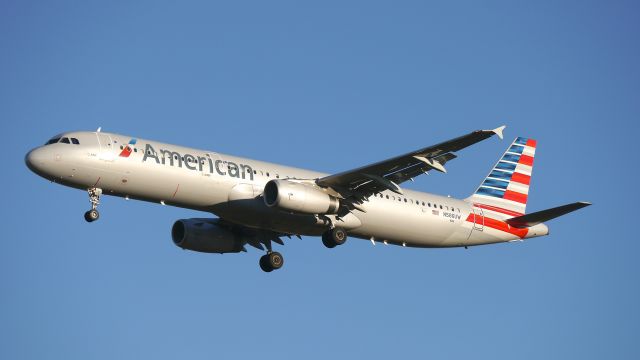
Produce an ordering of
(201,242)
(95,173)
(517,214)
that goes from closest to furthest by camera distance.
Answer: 1. (95,173)
2. (201,242)
3. (517,214)

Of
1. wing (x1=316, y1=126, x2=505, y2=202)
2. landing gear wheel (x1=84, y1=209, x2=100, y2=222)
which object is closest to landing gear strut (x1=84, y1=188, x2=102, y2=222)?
landing gear wheel (x1=84, y1=209, x2=100, y2=222)

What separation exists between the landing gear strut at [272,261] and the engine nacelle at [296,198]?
19.9ft

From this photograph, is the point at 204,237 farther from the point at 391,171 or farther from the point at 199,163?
the point at 391,171

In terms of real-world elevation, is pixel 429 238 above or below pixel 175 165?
below

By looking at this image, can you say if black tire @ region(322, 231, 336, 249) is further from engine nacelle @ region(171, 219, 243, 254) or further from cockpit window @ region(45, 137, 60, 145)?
cockpit window @ region(45, 137, 60, 145)

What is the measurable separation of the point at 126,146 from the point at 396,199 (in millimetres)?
13899

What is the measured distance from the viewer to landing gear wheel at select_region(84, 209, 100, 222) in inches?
1725

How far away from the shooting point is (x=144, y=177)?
44.5 meters

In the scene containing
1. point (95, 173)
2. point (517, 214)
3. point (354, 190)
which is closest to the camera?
point (95, 173)

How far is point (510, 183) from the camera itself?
5778 centimetres

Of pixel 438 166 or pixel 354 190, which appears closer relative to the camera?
pixel 438 166

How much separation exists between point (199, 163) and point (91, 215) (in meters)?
5.38

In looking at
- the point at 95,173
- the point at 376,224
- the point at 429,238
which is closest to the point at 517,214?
the point at 429,238

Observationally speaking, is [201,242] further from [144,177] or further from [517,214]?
[517,214]
